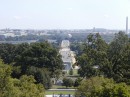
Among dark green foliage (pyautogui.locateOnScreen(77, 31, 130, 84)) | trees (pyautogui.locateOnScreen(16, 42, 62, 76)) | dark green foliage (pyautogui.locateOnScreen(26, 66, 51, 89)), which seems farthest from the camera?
trees (pyautogui.locateOnScreen(16, 42, 62, 76))

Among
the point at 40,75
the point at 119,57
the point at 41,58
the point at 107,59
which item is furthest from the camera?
the point at 41,58

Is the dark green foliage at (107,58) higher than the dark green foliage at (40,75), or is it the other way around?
the dark green foliage at (107,58)

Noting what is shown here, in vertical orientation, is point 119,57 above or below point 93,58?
above

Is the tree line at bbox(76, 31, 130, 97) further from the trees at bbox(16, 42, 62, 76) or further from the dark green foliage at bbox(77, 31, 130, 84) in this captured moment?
the trees at bbox(16, 42, 62, 76)

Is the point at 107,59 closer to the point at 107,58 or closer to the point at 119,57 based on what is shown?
the point at 107,58

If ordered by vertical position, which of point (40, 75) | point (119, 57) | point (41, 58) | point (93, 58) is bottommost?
point (40, 75)

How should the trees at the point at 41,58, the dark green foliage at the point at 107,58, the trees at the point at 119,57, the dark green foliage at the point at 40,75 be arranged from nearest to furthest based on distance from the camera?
the trees at the point at 119,57 → the dark green foliage at the point at 107,58 → the dark green foliage at the point at 40,75 → the trees at the point at 41,58

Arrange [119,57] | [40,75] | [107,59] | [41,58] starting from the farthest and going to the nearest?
1. [41,58]
2. [40,75]
3. [107,59]
4. [119,57]

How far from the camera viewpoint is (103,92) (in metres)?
23.7

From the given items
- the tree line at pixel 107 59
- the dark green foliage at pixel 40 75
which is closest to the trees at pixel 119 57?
the tree line at pixel 107 59

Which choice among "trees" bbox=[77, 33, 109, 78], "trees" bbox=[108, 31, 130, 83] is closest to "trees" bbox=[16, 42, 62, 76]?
"trees" bbox=[77, 33, 109, 78]

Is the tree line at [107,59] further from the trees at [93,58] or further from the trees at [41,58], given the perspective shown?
Answer: the trees at [41,58]

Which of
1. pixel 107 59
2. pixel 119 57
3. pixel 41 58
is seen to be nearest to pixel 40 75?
pixel 41 58

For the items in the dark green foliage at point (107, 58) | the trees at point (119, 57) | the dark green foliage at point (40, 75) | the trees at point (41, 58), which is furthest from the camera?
the trees at point (41, 58)
